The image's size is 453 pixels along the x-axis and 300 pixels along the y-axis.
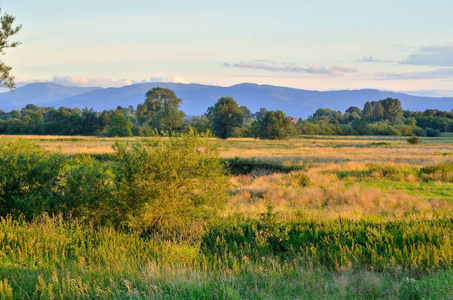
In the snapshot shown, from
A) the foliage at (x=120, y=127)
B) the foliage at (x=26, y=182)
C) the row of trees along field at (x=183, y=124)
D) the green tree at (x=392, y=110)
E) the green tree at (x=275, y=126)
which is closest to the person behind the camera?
the foliage at (x=26, y=182)

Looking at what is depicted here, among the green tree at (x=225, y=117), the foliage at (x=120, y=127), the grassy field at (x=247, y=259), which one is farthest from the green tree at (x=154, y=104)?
the grassy field at (x=247, y=259)

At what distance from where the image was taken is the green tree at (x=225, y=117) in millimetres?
90312

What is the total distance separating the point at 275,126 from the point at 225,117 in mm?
11686

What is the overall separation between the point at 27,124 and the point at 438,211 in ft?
343

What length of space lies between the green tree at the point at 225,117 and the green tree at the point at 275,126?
6434mm

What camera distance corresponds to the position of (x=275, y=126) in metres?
85.8

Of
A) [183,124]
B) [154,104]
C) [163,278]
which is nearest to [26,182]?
[163,278]

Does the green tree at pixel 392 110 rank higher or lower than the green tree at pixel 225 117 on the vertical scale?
higher

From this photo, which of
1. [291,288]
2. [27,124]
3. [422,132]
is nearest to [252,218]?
[291,288]

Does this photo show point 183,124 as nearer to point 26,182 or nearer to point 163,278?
point 26,182

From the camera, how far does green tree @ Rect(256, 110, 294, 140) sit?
8575 centimetres

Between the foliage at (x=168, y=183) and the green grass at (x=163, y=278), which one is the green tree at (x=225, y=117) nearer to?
the foliage at (x=168, y=183)

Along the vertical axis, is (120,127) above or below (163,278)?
above

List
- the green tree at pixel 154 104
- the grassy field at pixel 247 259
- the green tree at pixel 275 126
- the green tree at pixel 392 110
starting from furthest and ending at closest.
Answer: the green tree at pixel 392 110 → the green tree at pixel 154 104 → the green tree at pixel 275 126 → the grassy field at pixel 247 259
